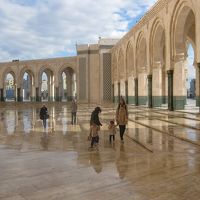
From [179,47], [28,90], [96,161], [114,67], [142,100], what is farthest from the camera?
[28,90]

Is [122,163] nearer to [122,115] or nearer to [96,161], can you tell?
[96,161]

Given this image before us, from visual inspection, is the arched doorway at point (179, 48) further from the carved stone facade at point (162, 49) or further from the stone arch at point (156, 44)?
the stone arch at point (156, 44)

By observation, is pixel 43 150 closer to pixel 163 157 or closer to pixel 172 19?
pixel 163 157

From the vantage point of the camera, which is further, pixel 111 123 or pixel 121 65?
pixel 121 65

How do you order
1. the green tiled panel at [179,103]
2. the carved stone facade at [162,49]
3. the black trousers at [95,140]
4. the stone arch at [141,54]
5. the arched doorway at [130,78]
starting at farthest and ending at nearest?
1. the arched doorway at [130,78]
2. the stone arch at [141,54]
3. the green tiled panel at [179,103]
4. the carved stone facade at [162,49]
5. the black trousers at [95,140]

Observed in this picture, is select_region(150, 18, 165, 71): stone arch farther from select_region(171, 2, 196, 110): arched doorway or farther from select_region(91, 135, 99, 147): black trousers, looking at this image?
select_region(91, 135, 99, 147): black trousers

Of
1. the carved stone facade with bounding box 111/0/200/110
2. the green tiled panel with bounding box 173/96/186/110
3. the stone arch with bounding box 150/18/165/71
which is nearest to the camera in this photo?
the carved stone facade with bounding box 111/0/200/110

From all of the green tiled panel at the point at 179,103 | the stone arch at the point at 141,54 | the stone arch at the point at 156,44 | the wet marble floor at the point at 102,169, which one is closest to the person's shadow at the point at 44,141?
the wet marble floor at the point at 102,169

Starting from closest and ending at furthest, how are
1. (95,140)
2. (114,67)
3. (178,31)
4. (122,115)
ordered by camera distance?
(95,140), (122,115), (178,31), (114,67)

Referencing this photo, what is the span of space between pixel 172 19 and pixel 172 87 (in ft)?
11.7

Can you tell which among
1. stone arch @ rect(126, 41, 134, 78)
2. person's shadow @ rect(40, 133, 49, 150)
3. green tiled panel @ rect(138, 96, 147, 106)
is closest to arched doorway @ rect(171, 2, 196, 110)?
green tiled panel @ rect(138, 96, 147, 106)

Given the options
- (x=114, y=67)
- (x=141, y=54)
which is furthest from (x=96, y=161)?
(x=114, y=67)

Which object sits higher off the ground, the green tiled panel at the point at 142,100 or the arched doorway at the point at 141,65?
the arched doorway at the point at 141,65

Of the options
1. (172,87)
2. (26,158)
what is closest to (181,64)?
(172,87)
